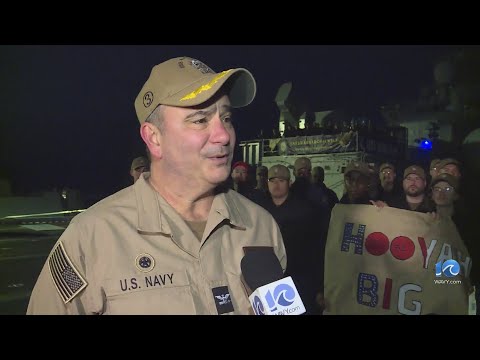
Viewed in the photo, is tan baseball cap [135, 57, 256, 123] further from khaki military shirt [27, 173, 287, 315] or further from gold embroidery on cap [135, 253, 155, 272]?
gold embroidery on cap [135, 253, 155, 272]

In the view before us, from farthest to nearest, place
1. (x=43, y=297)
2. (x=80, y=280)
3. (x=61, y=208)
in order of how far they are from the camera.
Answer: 1. (x=61, y=208)
2. (x=43, y=297)
3. (x=80, y=280)

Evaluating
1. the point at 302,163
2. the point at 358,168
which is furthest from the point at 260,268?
the point at 358,168

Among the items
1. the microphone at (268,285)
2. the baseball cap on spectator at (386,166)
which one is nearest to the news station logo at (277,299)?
the microphone at (268,285)

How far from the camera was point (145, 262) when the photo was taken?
204 centimetres

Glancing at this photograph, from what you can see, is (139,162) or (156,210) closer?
(156,210)

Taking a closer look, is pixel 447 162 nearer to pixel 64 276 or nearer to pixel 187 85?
pixel 187 85

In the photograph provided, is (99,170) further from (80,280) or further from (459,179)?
(459,179)

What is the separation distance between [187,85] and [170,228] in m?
0.63

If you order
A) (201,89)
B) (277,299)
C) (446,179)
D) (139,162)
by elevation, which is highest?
(201,89)

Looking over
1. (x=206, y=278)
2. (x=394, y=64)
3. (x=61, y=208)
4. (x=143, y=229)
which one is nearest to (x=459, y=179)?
(x=394, y=64)

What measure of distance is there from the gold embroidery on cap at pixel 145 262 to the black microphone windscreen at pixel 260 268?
0.41m

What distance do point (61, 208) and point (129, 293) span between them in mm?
577
